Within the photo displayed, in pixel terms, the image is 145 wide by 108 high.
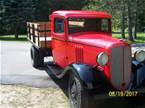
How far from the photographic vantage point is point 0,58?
15.9m

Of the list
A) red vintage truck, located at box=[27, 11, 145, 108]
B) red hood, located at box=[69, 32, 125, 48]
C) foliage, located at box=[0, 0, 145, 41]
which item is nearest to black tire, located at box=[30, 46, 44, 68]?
red vintage truck, located at box=[27, 11, 145, 108]

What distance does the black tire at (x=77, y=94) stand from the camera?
23.9 ft

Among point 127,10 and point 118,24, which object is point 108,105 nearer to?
point 127,10

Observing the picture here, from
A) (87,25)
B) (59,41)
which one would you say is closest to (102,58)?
(87,25)

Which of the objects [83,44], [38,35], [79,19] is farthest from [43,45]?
[83,44]

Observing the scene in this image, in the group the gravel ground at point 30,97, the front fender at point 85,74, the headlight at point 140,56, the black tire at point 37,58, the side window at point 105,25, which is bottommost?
the gravel ground at point 30,97

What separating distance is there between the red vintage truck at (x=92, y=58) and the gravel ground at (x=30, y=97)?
51 cm

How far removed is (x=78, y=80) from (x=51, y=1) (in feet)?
112

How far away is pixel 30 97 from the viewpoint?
902 cm

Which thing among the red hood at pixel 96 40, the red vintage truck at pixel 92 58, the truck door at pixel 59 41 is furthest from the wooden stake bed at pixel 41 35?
the red hood at pixel 96 40

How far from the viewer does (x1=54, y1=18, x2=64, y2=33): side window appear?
9683 millimetres

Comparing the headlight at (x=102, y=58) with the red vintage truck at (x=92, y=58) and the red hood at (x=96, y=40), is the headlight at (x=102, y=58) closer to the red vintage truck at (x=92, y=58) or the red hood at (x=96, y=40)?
the red vintage truck at (x=92, y=58)

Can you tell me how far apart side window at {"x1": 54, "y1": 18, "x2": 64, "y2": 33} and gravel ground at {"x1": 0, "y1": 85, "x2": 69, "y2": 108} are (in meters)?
1.51

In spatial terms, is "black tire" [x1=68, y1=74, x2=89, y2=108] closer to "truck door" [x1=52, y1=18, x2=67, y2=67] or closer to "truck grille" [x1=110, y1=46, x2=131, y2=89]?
"truck grille" [x1=110, y1=46, x2=131, y2=89]
